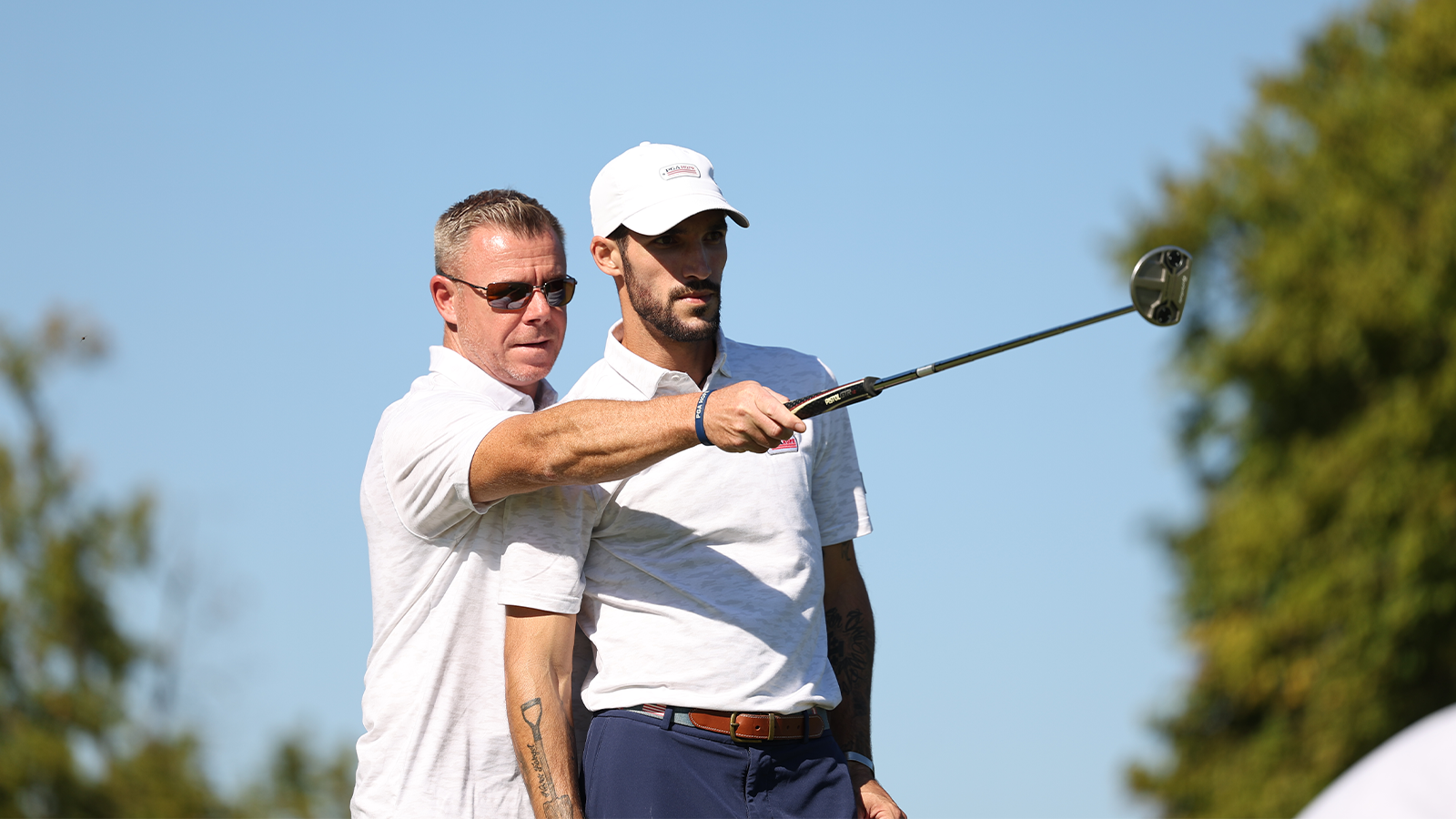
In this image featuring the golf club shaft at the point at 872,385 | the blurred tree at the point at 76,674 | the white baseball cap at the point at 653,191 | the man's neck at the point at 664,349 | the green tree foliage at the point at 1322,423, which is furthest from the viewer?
the blurred tree at the point at 76,674

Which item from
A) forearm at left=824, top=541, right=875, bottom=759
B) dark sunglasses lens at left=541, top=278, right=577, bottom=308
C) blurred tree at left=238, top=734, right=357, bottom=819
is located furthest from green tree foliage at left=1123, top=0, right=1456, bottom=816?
blurred tree at left=238, top=734, right=357, bottom=819

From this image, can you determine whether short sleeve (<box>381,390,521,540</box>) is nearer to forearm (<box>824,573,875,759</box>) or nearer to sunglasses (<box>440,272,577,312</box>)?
sunglasses (<box>440,272,577,312</box>)

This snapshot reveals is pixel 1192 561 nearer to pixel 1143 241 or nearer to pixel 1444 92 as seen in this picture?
pixel 1143 241

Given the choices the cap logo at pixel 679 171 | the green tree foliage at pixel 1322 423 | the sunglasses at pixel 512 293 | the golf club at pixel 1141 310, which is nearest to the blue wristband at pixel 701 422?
the golf club at pixel 1141 310

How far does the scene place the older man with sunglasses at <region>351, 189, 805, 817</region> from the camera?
3811 mm

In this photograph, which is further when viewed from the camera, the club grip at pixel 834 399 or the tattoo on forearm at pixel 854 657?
the tattoo on forearm at pixel 854 657

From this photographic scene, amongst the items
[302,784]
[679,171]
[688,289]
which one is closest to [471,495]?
[688,289]

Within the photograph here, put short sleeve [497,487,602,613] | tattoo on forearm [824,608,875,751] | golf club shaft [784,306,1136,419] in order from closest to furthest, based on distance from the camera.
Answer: golf club shaft [784,306,1136,419]
short sleeve [497,487,602,613]
tattoo on forearm [824,608,875,751]

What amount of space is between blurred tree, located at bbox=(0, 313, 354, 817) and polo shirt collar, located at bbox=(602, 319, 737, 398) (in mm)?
20654

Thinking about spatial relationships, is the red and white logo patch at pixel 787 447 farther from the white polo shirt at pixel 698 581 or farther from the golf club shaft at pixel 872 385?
the golf club shaft at pixel 872 385

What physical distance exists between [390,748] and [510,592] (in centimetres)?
53

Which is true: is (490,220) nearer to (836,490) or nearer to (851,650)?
(836,490)

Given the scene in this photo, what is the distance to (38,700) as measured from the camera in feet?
81.1

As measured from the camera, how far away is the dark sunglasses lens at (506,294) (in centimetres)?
453
